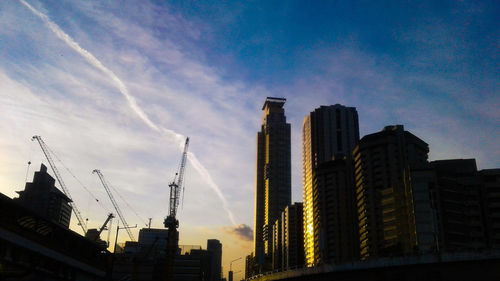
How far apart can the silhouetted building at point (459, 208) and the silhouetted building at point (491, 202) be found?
159 centimetres

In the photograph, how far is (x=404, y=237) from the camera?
16775 cm

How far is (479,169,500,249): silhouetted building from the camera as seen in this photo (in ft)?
523

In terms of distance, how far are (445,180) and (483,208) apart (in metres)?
16.4

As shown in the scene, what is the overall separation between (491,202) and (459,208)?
11.0 metres

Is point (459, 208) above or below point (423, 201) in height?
below

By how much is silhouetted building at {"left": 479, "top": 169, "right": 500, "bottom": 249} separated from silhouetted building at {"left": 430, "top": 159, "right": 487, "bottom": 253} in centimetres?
159

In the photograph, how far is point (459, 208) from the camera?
16538cm

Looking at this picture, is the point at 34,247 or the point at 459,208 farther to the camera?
the point at 459,208

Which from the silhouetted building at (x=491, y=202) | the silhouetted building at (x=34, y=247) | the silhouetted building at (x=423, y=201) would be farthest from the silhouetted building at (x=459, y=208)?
the silhouetted building at (x=34, y=247)

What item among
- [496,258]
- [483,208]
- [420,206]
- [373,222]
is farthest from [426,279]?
[373,222]

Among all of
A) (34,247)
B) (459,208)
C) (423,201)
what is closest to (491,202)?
(459,208)

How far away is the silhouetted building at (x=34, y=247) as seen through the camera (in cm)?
6294

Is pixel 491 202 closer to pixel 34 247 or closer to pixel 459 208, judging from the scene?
pixel 459 208

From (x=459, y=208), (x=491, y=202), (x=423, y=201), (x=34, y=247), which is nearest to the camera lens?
(x=34, y=247)
